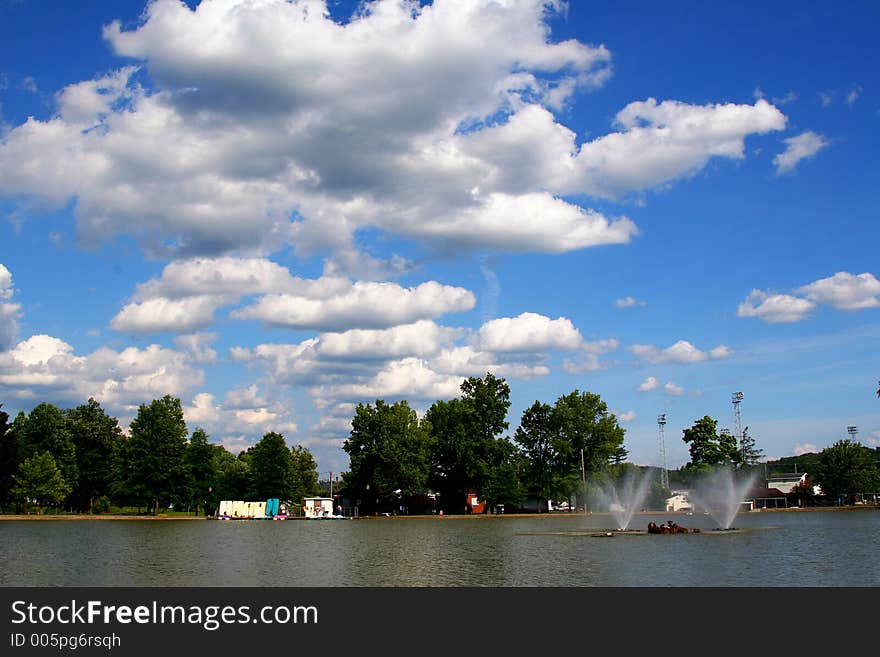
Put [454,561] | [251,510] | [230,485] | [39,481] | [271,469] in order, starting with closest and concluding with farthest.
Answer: [454,561], [39,481], [251,510], [271,469], [230,485]

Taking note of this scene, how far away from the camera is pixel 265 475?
150125 millimetres

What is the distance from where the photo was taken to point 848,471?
178750mm

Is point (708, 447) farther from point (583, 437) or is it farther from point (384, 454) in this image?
point (384, 454)

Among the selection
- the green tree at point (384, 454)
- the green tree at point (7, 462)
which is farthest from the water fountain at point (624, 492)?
the green tree at point (7, 462)

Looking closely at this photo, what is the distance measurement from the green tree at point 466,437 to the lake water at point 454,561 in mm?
77957

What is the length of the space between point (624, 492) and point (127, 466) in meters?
108

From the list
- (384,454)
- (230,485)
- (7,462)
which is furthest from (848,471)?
(7,462)

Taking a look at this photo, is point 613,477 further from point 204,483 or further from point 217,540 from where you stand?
point 217,540

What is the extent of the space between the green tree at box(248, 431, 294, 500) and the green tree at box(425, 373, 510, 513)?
30.3 metres

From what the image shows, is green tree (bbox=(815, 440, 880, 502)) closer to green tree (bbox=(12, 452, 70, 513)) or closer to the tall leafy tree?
the tall leafy tree

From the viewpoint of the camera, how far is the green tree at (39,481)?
127m

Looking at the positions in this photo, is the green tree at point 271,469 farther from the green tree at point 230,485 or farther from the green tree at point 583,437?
the green tree at point 583,437

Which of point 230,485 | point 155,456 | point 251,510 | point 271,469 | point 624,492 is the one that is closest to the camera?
point 155,456
